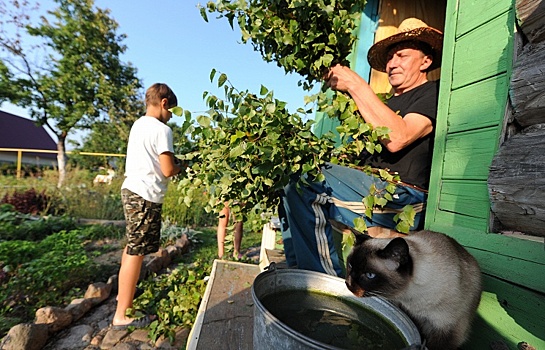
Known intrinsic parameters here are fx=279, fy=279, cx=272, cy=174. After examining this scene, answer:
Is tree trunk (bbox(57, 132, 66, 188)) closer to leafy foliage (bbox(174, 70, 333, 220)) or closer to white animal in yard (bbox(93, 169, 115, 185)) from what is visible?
white animal in yard (bbox(93, 169, 115, 185))

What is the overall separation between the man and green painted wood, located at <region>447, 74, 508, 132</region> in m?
0.29

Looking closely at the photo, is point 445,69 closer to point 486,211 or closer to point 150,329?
point 486,211

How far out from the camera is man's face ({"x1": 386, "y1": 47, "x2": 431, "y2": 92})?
2129 mm

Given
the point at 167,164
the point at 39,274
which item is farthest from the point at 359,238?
the point at 39,274

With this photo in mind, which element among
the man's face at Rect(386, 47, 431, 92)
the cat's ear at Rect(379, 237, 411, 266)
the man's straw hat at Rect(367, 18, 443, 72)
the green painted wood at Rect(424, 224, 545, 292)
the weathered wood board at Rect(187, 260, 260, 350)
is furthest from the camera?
the man's face at Rect(386, 47, 431, 92)

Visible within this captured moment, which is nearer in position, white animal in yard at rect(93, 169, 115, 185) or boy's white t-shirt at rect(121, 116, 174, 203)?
boy's white t-shirt at rect(121, 116, 174, 203)

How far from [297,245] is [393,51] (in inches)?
67.5

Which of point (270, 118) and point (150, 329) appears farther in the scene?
point (150, 329)

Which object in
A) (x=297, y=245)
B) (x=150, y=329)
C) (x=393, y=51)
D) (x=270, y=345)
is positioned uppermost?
(x=393, y=51)

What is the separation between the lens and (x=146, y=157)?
2.69m

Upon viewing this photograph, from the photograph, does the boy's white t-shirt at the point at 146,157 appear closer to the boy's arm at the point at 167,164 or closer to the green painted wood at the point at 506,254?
the boy's arm at the point at 167,164

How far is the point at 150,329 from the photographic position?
8.16ft

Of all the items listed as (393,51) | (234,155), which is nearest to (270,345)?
(234,155)

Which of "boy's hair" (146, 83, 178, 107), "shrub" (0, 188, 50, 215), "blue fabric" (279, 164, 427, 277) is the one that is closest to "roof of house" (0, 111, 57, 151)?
"shrub" (0, 188, 50, 215)
